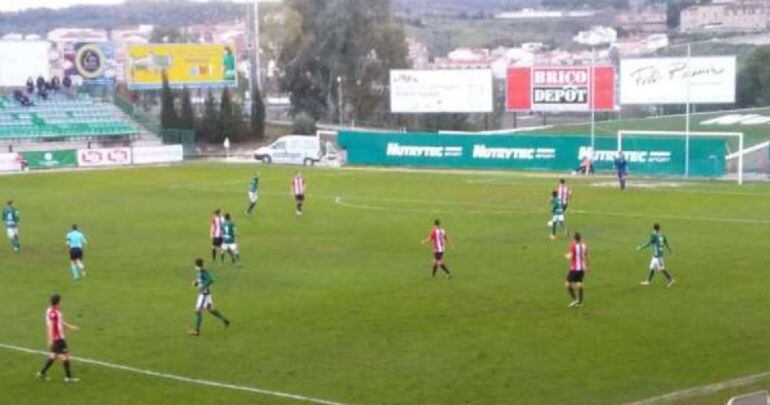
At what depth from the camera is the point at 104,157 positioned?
84.7 meters

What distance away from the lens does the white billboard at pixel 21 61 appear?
96875 millimetres

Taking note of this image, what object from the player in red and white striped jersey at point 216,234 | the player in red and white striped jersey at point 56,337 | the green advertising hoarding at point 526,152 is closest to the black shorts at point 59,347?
the player in red and white striped jersey at point 56,337

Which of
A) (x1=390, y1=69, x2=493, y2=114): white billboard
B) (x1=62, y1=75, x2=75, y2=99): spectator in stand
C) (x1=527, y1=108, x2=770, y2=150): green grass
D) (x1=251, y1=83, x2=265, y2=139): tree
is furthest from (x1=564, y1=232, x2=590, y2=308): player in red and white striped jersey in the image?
(x1=62, y1=75, x2=75, y2=99): spectator in stand

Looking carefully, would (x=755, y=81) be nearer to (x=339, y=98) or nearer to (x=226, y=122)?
(x=339, y=98)

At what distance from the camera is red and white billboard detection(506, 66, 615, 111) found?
264ft

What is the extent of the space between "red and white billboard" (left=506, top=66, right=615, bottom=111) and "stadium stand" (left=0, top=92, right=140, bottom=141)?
28.3m

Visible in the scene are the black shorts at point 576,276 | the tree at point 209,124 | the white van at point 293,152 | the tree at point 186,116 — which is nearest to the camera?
the black shorts at point 576,276

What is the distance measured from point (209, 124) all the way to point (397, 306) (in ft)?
228

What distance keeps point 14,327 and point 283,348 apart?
661cm

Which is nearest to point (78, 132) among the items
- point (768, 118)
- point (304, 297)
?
point (768, 118)

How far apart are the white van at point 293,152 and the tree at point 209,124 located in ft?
37.4

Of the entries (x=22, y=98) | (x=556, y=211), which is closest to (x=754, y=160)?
(x=556, y=211)

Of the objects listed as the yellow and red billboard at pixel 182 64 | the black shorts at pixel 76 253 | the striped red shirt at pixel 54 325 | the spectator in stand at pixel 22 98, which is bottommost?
the black shorts at pixel 76 253

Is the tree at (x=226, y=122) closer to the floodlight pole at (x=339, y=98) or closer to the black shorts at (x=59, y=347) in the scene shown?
the floodlight pole at (x=339, y=98)
